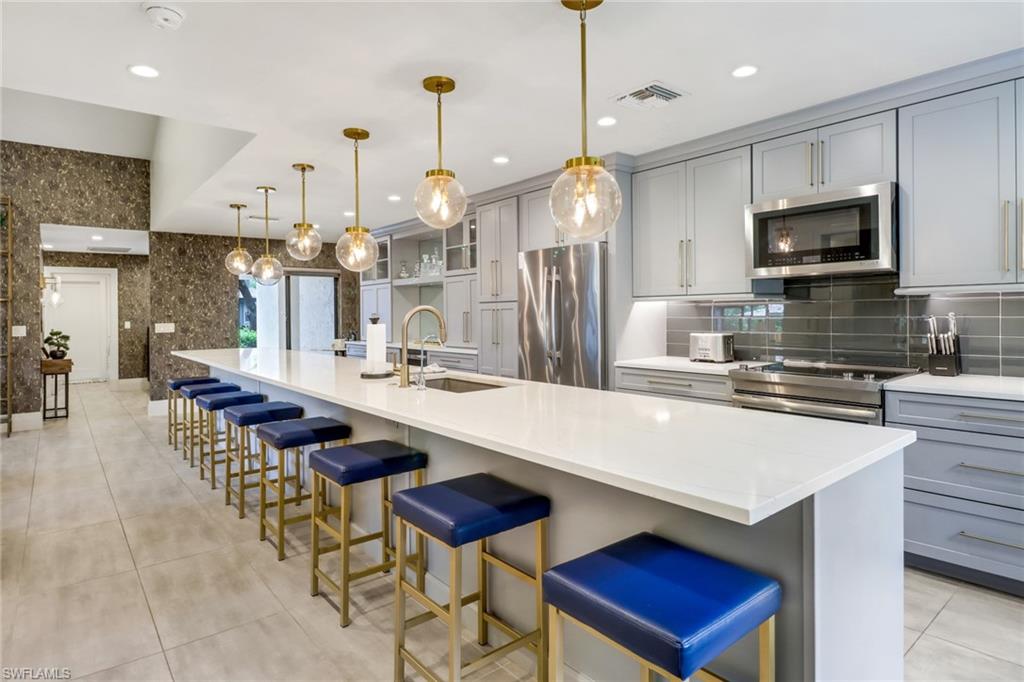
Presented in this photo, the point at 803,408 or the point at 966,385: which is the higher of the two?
the point at 966,385

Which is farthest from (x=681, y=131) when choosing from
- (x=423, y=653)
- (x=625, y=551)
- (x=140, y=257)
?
(x=140, y=257)

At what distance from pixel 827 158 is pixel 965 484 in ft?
6.08

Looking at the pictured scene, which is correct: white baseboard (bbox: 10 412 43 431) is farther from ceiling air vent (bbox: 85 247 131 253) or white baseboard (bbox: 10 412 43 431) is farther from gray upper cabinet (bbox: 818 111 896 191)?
gray upper cabinet (bbox: 818 111 896 191)

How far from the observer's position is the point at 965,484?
2.55 metres

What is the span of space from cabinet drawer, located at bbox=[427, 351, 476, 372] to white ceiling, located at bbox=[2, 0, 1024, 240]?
2396 mm

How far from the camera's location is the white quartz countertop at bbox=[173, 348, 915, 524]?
1149 millimetres

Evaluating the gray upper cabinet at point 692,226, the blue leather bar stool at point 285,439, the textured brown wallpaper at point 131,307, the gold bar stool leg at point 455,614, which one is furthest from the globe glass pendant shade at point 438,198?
the textured brown wallpaper at point 131,307

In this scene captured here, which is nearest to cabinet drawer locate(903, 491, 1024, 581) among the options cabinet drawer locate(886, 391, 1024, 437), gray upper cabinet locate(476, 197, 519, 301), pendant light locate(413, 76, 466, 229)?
cabinet drawer locate(886, 391, 1024, 437)

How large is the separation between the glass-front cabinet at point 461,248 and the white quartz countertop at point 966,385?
12.3ft

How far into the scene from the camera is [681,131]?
3.55m

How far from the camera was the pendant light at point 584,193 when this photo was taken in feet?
6.80

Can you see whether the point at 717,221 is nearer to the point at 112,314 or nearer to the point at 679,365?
the point at 679,365

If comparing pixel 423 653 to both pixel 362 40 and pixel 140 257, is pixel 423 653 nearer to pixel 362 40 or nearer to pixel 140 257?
pixel 362 40

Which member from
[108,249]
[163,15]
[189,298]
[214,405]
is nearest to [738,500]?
[163,15]
